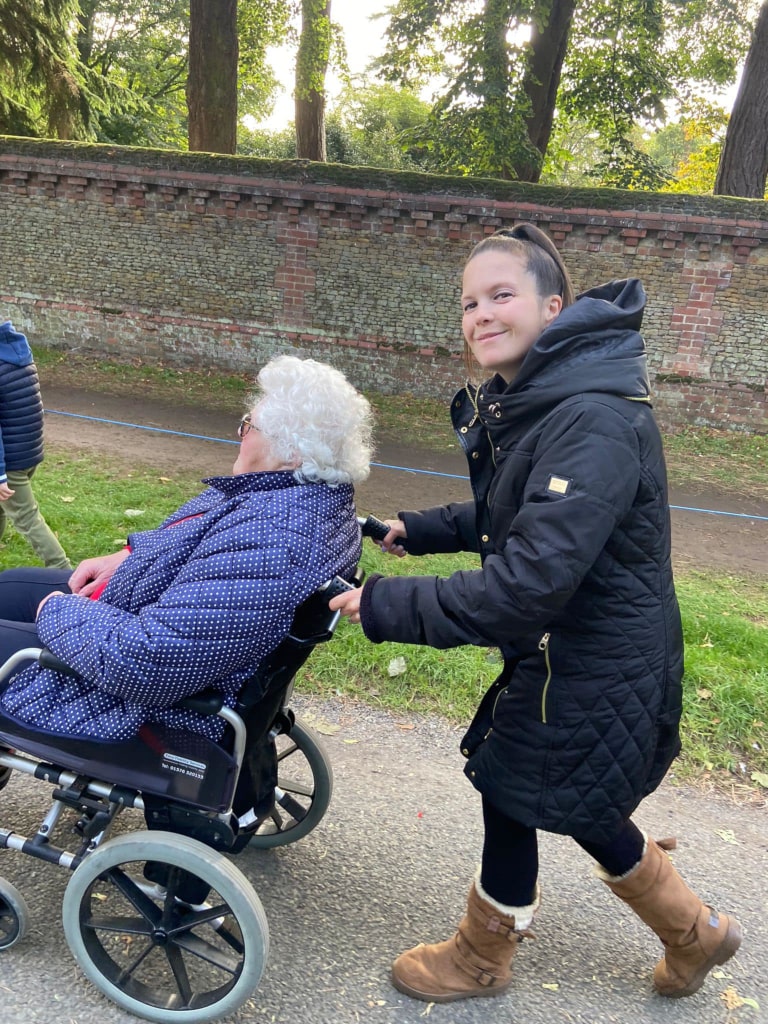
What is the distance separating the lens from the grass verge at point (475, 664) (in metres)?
3.33

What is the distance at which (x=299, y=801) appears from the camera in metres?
2.70

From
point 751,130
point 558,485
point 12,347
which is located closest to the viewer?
point 558,485

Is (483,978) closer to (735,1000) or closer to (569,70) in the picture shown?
(735,1000)

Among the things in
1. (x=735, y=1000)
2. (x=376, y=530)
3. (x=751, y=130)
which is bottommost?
(x=735, y=1000)

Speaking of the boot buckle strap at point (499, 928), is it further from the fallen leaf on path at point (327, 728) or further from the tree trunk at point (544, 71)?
the tree trunk at point (544, 71)

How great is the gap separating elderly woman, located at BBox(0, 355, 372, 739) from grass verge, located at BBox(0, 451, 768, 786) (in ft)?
5.13

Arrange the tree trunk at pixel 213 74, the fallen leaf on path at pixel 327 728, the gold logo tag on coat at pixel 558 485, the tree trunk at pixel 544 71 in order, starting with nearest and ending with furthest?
the gold logo tag on coat at pixel 558 485, the fallen leaf on path at pixel 327 728, the tree trunk at pixel 213 74, the tree trunk at pixel 544 71

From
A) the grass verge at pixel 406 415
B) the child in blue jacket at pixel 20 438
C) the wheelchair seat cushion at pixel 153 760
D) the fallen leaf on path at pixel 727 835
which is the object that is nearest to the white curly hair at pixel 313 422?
the wheelchair seat cushion at pixel 153 760

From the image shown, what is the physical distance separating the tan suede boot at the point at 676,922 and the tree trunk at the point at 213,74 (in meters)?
12.1

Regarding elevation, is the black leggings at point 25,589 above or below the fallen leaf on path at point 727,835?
above

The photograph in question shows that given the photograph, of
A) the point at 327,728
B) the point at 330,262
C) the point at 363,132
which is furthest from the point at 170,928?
the point at 363,132

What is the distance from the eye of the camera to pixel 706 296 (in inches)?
367

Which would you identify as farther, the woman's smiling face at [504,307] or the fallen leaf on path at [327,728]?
the fallen leaf on path at [327,728]

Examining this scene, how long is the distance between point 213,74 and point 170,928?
12314mm
